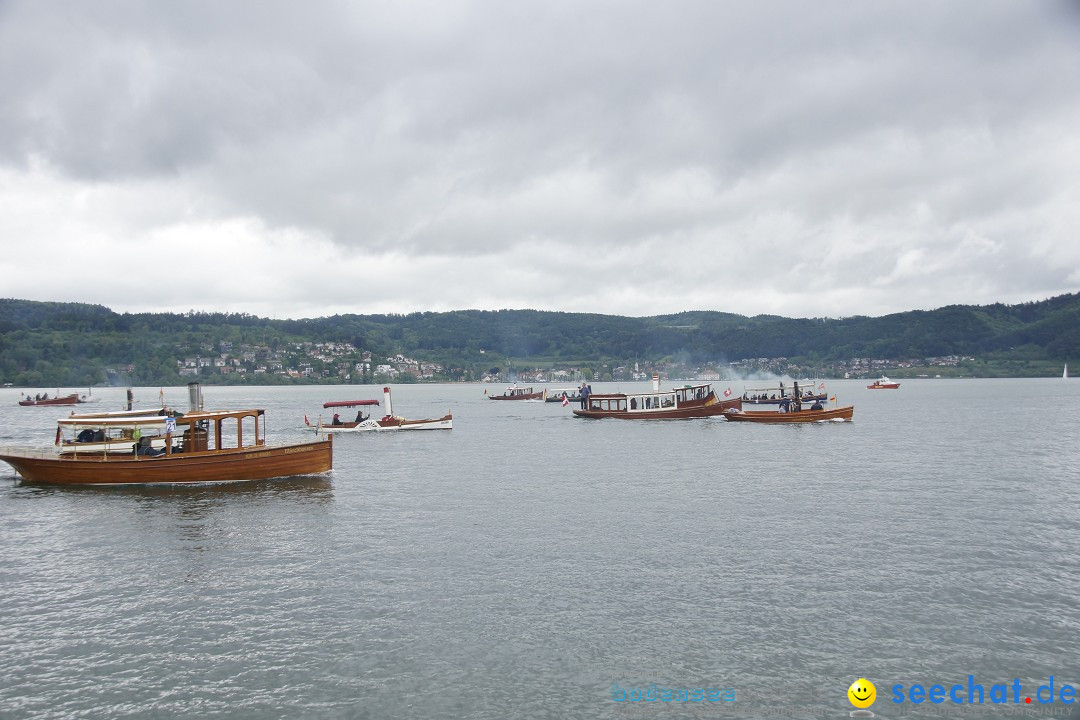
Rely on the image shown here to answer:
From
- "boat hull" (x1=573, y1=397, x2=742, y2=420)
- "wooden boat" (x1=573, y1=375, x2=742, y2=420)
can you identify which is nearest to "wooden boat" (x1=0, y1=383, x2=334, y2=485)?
"boat hull" (x1=573, y1=397, x2=742, y2=420)

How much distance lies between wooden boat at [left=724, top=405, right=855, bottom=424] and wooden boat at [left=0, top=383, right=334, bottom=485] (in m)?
62.6

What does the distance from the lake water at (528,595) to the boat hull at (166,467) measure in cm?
95

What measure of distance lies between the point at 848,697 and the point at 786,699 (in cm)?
135

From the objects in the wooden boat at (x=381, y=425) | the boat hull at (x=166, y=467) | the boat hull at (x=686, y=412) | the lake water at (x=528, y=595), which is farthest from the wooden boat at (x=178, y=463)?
the boat hull at (x=686, y=412)

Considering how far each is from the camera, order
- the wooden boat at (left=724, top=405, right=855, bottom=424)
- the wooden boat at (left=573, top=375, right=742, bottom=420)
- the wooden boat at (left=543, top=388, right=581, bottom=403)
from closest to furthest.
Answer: the wooden boat at (left=724, top=405, right=855, bottom=424) < the wooden boat at (left=573, top=375, right=742, bottom=420) < the wooden boat at (left=543, top=388, right=581, bottom=403)

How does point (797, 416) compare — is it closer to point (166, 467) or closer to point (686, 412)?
point (686, 412)

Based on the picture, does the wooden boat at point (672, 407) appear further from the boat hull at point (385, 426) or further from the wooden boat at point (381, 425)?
the wooden boat at point (381, 425)

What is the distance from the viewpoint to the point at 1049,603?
20688 millimetres

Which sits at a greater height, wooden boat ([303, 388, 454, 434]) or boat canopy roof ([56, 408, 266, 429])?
boat canopy roof ([56, 408, 266, 429])

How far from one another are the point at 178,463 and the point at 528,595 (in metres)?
29.3

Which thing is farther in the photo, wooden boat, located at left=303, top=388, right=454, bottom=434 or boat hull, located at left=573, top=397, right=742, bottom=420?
boat hull, located at left=573, top=397, right=742, bottom=420

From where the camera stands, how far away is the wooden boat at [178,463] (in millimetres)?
41969

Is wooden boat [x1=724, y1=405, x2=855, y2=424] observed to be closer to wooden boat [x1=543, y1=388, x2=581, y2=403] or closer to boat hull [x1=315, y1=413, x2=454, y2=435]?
boat hull [x1=315, y1=413, x2=454, y2=435]

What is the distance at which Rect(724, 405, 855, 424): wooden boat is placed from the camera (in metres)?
89.4
